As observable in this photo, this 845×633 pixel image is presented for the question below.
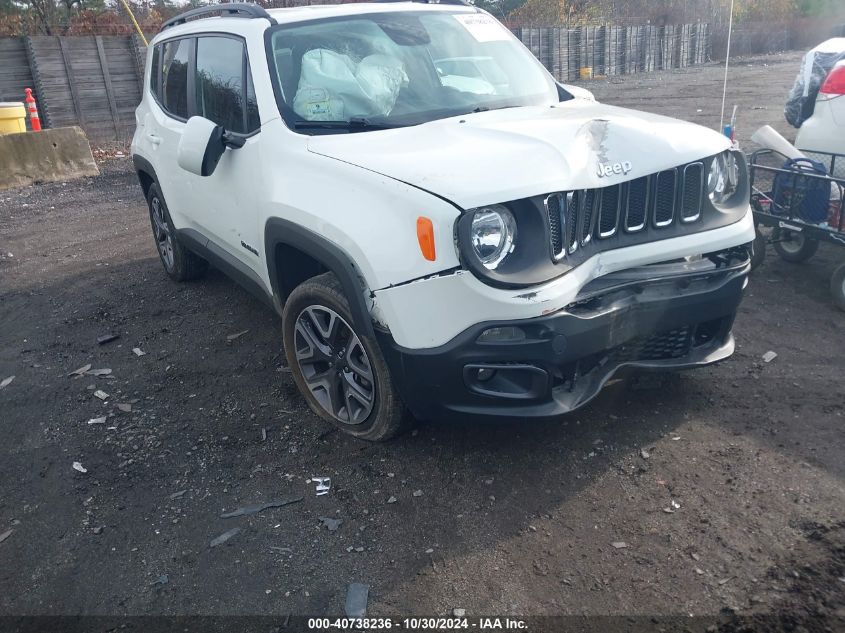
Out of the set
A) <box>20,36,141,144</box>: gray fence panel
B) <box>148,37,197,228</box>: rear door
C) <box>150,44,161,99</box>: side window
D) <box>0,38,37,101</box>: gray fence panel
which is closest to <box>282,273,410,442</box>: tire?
<box>148,37,197,228</box>: rear door

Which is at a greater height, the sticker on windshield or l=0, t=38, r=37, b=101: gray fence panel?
the sticker on windshield

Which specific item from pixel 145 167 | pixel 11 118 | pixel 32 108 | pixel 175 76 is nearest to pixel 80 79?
pixel 32 108

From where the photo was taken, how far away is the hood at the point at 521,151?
2.97 meters

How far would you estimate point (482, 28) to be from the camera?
15.6 ft

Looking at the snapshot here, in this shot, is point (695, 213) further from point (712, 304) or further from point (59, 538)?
point (59, 538)

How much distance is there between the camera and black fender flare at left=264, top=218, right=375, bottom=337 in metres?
3.19

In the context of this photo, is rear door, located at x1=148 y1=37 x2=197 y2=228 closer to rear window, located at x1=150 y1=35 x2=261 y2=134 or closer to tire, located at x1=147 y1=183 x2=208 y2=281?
rear window, located at x1=150 y1=35 x2=261 y2=134

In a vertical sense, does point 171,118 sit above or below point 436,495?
above

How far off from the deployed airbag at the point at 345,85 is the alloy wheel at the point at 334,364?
1.08 m

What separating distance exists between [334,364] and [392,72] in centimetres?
168

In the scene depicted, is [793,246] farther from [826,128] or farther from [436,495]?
[436,495]

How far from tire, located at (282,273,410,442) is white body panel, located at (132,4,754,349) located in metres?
0.30

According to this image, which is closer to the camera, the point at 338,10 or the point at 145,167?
the point at 338,10

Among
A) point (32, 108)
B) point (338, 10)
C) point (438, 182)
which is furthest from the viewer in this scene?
point (32, 108)
